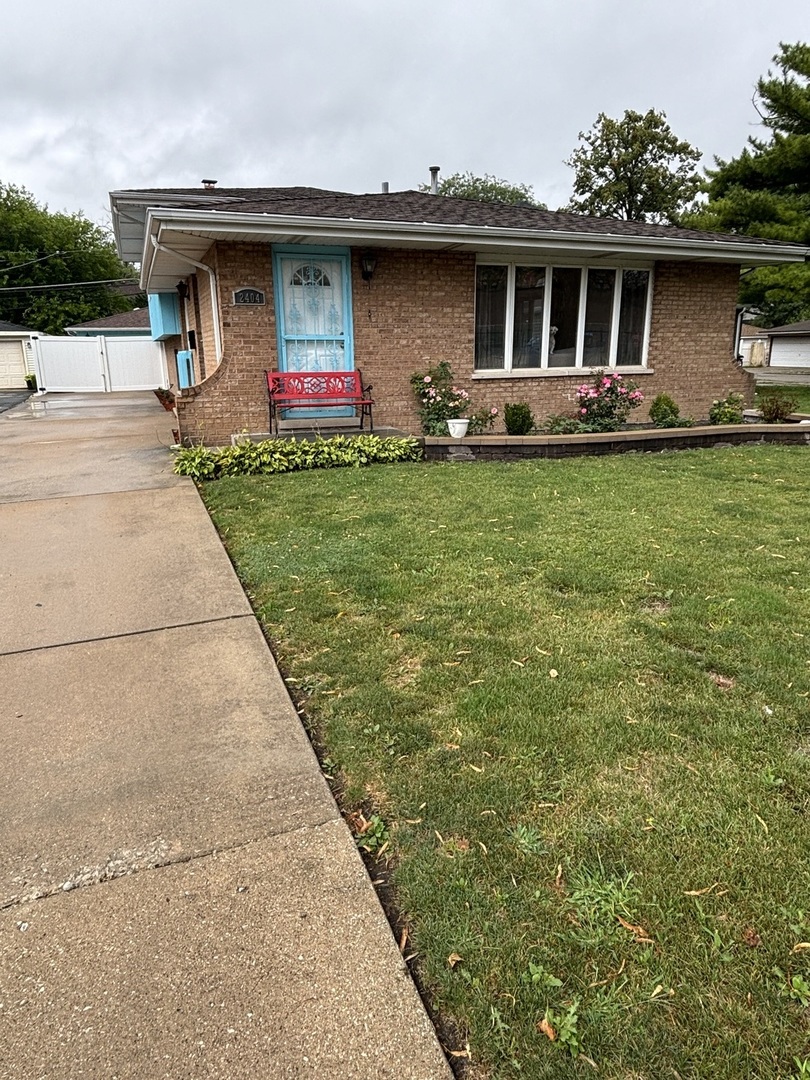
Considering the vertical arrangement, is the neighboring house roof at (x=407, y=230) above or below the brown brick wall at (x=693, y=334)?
above

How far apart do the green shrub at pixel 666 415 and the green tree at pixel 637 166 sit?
92.3ft

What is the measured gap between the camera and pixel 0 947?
5.88ft

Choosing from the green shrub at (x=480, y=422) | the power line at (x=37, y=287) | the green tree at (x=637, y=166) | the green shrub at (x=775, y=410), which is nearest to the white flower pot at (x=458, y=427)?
the green shrub at (x=480, y=422)

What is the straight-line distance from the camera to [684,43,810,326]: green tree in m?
18.5

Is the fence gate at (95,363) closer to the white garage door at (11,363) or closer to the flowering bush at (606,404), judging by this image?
the white garage door at (11,363)

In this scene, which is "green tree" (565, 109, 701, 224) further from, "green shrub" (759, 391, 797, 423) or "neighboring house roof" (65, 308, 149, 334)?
"green shrub" (759, 391, 797, 423)

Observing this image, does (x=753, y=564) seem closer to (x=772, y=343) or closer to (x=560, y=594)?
(x=560, y=594)

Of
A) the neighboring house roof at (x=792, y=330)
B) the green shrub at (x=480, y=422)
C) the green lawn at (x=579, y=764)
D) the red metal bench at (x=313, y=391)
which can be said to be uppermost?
the neighboring house roof at (x=792, y=330)

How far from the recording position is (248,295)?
8961 millimetres

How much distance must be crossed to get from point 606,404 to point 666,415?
3.63 ft

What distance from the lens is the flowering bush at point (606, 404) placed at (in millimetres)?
10617

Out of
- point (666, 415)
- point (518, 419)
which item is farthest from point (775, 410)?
point (518, 419)

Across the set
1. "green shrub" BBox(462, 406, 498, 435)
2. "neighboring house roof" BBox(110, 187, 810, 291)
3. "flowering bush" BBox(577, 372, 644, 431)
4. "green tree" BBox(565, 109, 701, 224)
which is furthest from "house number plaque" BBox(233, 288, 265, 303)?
"green tree" BBox(565, 109, 701, 224)

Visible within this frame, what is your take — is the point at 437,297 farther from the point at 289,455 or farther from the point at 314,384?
the point at 289,455
